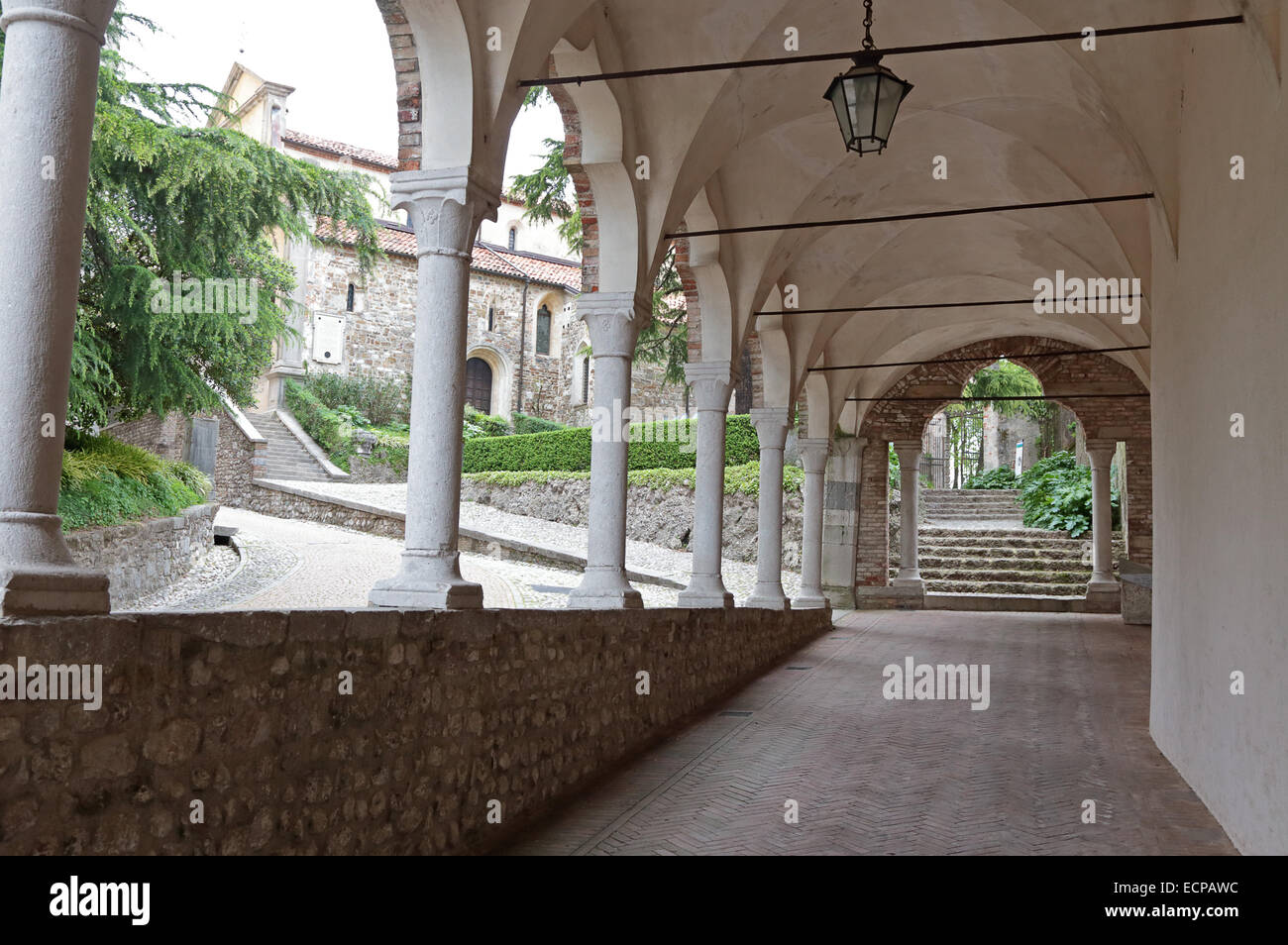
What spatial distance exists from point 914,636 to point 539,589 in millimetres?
4759

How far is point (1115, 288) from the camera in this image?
39.3 ft

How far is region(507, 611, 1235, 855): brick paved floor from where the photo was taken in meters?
4.98

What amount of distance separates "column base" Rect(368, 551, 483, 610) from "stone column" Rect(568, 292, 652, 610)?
2.27 metres

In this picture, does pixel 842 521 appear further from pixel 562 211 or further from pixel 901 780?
pixel 901 780

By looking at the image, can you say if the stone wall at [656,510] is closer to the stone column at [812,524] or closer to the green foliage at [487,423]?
the stone column at [812,524]

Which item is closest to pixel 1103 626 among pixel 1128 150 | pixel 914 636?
pixel 914 636

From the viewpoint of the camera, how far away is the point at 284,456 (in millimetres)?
24328

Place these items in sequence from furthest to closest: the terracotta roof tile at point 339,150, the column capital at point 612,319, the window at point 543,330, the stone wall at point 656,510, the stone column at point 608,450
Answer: the window at point 543,330, the terracotta roof tile at point 339,150, the stone wall at point 656,510, the column capital at point 612,319, the stone column at point 608,450

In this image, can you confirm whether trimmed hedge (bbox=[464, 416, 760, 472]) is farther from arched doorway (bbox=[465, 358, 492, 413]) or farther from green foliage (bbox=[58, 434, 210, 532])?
green foliage (bbox=[58, 434, 210, 532])

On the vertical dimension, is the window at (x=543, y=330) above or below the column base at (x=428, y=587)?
above

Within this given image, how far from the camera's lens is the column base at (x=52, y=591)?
2479 millimetres

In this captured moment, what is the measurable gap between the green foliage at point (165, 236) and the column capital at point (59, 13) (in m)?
8.03

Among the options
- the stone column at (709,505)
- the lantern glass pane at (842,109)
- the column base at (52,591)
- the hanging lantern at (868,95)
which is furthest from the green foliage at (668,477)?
the column base at (52,591)

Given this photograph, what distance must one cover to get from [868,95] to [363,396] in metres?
24.9
